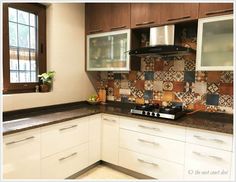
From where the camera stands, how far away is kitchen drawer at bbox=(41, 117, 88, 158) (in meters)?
1.81

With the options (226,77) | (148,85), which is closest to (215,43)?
(226,77)

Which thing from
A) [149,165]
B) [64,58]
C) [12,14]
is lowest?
[149,165]

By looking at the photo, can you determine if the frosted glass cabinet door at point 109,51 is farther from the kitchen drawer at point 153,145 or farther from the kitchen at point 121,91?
the kitchen drawer at point 153,145

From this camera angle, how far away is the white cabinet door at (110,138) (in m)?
2.29

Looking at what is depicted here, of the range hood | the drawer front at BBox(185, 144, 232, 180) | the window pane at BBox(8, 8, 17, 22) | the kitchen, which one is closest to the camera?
the drawer front at BBox(185, 144, 232, 180)

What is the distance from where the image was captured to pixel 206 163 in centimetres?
175

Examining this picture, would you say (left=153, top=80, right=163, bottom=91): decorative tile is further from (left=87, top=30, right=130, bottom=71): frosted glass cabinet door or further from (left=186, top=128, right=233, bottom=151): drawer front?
(left=186, top=128, right=233, bottom=151): drawer front

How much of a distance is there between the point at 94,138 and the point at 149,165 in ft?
2.35

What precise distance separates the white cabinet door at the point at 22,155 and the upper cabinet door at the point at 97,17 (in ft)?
5.27

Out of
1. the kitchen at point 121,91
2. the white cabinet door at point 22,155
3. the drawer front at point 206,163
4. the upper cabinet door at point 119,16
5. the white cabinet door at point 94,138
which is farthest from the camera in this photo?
the upper cabinet door at point 119,16

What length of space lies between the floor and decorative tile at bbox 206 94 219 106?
1266mm

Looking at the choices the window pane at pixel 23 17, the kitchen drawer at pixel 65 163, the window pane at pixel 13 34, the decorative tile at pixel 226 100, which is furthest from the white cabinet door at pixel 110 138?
the window pane at pixel 23 17

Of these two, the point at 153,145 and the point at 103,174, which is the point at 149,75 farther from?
the point at 103,174

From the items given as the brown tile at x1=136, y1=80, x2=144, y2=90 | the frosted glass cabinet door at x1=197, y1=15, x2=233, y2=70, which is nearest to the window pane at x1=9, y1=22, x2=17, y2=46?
the brown tile at x1=136, y1=80, x2=144, y2=90
